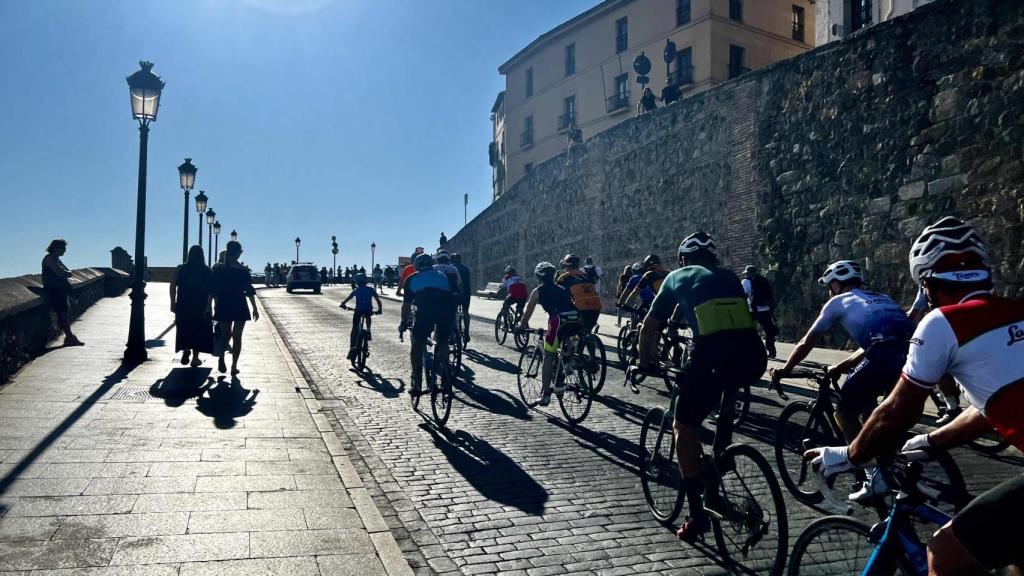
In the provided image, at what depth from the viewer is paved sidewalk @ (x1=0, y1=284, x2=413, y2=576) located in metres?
4.21

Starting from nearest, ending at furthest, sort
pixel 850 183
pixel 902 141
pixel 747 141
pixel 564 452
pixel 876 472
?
pixel 876 472 < pixel 564 452 < pixel 902 141 < pixel 850 183 < pixel 747 141

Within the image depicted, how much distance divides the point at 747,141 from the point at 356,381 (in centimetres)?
1412

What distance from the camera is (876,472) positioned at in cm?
273

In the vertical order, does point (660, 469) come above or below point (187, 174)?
below

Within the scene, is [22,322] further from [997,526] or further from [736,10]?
[736,10]

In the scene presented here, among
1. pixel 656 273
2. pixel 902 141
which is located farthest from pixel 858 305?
pixel 902 141

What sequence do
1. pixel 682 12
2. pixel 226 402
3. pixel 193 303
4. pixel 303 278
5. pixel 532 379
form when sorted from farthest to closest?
pixel 303 278
pixel 682 12
pixel 193 303
pixel 532 379
pixel 226 402

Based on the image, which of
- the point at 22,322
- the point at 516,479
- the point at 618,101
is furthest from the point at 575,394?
the point at 618,101

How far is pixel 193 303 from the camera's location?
11.5m

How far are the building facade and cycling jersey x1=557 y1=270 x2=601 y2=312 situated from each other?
63.0 ft

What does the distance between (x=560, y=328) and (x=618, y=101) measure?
38.9m

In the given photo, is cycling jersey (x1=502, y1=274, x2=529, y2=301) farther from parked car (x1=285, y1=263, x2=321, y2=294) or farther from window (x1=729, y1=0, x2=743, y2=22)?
parked car (x1=285, y1=263, x2=321, y2=294)

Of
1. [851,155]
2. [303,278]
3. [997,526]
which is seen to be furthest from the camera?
[303,278]

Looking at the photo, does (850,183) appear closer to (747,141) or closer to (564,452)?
(747,141)
